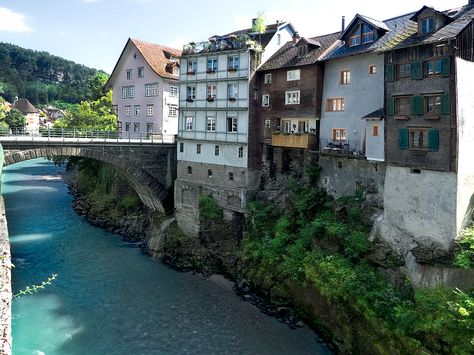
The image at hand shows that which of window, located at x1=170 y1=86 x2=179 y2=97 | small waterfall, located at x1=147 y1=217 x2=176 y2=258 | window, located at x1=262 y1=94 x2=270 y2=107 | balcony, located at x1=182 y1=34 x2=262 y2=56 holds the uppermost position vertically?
balcony, located at x1=182 y1=34 x2=262 y2=56

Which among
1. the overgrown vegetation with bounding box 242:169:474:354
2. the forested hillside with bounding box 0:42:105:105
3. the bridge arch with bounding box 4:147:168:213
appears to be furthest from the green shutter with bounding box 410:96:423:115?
the forested hillside with bounding box 0:42:105:105

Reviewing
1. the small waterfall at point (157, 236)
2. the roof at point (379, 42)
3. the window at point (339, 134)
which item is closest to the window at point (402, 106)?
the roof at point (379, 42)

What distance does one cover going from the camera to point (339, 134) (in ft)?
98.1

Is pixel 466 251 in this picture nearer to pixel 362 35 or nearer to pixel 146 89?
pixel 362 35

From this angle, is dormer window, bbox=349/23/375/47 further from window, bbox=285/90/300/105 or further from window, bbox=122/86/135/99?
window, bbox=122/86/135/99

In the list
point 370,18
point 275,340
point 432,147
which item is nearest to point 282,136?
point 370,18

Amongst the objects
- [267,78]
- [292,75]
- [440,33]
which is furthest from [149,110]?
[440,33]

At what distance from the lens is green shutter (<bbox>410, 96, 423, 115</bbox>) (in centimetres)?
2166

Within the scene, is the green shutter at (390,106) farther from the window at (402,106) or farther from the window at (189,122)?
the window at (189,122)

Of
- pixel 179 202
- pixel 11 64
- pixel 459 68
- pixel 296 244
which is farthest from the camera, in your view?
pixel 11 64

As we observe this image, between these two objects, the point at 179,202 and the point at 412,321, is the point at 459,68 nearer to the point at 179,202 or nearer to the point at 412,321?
the point at 412,321

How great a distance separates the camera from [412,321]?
62.0ft

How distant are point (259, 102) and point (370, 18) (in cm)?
1065

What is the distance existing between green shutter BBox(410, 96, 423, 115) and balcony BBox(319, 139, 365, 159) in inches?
225
